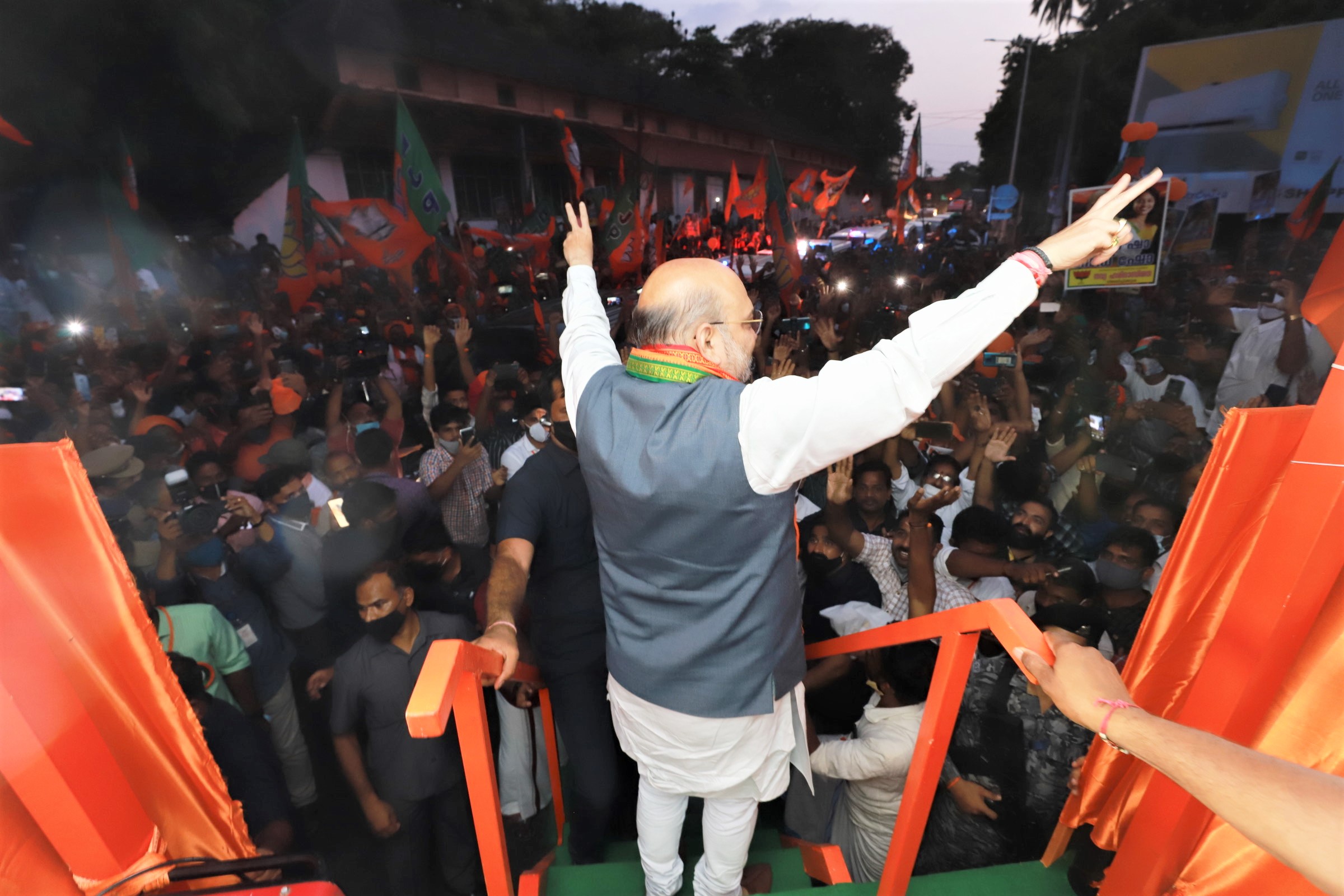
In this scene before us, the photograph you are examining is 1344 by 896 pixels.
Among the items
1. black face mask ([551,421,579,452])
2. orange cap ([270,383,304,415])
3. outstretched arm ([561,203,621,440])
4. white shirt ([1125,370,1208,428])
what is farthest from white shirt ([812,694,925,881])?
orange cap ([270,383,304,415])

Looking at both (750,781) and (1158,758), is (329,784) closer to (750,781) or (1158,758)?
(750,781)

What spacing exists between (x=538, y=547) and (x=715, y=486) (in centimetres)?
110

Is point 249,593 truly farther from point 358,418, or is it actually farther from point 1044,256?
point 1044,256

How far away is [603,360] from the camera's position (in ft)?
5.24

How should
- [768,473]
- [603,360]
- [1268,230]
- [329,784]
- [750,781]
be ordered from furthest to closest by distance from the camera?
1. [1268,230]
2. [329,784]
3. [750,781]
4. [603,360]
5. [768,473]

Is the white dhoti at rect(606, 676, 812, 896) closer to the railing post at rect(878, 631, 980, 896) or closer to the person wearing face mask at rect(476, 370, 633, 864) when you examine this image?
the railing post at rect(878, 631, 980, 896)

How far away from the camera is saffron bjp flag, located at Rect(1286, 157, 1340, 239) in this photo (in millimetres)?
6726

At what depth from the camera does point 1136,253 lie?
4594 millimetres

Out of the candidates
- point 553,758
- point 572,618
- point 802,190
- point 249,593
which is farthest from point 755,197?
point 553,758

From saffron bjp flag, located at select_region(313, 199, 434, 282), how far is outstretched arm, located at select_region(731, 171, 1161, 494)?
260 inches

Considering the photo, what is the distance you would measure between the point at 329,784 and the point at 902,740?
3148 mm

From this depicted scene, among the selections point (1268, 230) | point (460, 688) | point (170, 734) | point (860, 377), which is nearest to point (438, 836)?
point (170, 734)

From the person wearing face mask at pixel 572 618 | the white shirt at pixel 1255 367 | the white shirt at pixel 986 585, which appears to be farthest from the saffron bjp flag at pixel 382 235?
the white shirt at pixel 1255 367

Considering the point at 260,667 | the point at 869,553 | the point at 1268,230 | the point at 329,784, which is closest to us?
the point at 260,667
